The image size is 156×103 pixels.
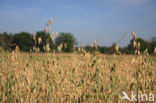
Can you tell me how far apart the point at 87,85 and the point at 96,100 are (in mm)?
600

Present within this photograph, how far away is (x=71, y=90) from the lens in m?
2.85

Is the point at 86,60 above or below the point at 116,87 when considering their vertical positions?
above

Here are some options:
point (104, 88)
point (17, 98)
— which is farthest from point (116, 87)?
point (17, 98)

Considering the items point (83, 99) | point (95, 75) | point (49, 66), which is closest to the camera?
point (83, 99)

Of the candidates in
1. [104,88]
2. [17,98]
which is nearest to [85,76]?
[104,88]

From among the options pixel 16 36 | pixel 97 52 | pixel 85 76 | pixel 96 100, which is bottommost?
pixel 96 100

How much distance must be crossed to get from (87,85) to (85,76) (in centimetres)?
50

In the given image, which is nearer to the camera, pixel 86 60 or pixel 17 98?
pixel 17 98

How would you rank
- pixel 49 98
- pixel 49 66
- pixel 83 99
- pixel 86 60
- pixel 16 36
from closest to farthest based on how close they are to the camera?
pixel 83 99 < pixel 49 98 < pixel 49 66 < pixel 86 60 < pixel 16 36

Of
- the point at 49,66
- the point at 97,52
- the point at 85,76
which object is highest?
the point at 97,52

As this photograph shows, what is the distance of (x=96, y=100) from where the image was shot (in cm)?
256

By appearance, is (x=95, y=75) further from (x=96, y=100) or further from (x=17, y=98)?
(x=17, y=98)

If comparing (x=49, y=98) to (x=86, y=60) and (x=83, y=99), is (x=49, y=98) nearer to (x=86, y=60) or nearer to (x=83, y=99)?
(x=83, y=99)

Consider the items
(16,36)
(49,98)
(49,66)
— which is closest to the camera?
(49,98)
